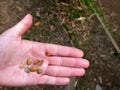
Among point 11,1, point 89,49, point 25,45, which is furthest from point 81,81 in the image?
point 11,1

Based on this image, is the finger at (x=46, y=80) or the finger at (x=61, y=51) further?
the finger at (x=61, y=51)

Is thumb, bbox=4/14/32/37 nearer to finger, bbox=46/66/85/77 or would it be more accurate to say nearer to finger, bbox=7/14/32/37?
finger, bbox=7/14/32/37

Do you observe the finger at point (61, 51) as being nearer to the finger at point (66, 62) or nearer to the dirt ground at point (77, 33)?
the finger at point (66, 62)

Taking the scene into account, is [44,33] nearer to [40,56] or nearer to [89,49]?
[89,49]

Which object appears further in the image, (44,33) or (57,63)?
(44,33)

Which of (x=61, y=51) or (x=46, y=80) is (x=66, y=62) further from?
(x=46, y=80)

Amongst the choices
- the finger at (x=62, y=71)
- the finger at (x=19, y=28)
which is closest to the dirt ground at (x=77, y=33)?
the finger at (x=62, y=71)
